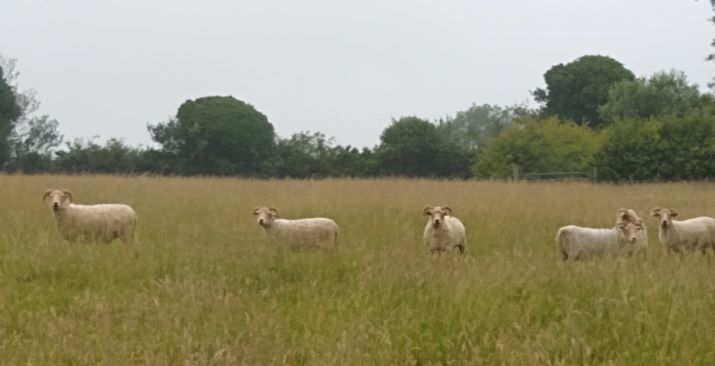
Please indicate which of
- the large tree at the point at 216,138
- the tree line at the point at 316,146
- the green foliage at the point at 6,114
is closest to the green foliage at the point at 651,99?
the tree line at the point at 316,146

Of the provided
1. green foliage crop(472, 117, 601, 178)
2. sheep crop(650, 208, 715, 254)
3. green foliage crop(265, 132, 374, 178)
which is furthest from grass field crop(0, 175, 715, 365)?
green foliage crop(265, 132, 374, 178)

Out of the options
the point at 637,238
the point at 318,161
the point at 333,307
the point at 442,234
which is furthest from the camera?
the point at 318,161

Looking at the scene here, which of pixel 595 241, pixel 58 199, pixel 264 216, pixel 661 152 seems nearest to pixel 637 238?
pixel 595 241

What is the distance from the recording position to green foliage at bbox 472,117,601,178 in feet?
113

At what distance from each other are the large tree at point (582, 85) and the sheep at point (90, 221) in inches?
2028

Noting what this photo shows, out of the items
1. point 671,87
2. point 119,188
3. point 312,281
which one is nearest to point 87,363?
point 312,281

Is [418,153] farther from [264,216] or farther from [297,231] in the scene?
[264,216]

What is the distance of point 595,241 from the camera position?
9.40 metres

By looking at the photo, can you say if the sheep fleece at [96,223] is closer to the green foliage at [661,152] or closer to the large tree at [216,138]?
the green foliage at [661,152]

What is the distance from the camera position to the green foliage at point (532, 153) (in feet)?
113

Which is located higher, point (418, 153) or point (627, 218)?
point (418, 153)

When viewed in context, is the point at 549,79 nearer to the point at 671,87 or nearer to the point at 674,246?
the point at 671,87

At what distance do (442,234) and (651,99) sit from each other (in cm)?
3961

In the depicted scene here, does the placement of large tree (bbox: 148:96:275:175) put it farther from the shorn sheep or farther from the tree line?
the shorn sheep
